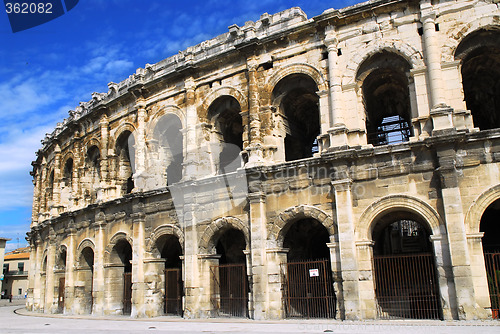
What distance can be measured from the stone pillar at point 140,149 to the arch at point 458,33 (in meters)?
10.2

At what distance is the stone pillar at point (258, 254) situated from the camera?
497 inches

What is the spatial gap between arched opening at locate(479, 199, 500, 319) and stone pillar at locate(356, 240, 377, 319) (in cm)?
258

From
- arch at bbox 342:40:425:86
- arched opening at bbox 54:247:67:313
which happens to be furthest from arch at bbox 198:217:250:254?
arched opening at bbox 54:247:67:313

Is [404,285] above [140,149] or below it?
below

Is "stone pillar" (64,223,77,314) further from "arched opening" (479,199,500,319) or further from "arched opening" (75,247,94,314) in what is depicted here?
"arched opening" (479,199,500,319)

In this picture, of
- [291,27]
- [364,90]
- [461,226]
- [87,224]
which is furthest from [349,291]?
[87,224]

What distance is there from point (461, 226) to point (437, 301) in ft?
6.49

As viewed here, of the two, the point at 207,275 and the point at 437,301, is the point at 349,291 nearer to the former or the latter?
the point at 437,301

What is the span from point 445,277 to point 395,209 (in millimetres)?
1953

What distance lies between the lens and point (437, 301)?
1127cm

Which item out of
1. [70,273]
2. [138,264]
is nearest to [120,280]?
[138,264]

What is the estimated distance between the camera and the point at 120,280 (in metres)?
17.2

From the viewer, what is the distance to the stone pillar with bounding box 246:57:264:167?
533 inches

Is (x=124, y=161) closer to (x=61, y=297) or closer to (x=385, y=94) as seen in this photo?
(x=61, y=297)
